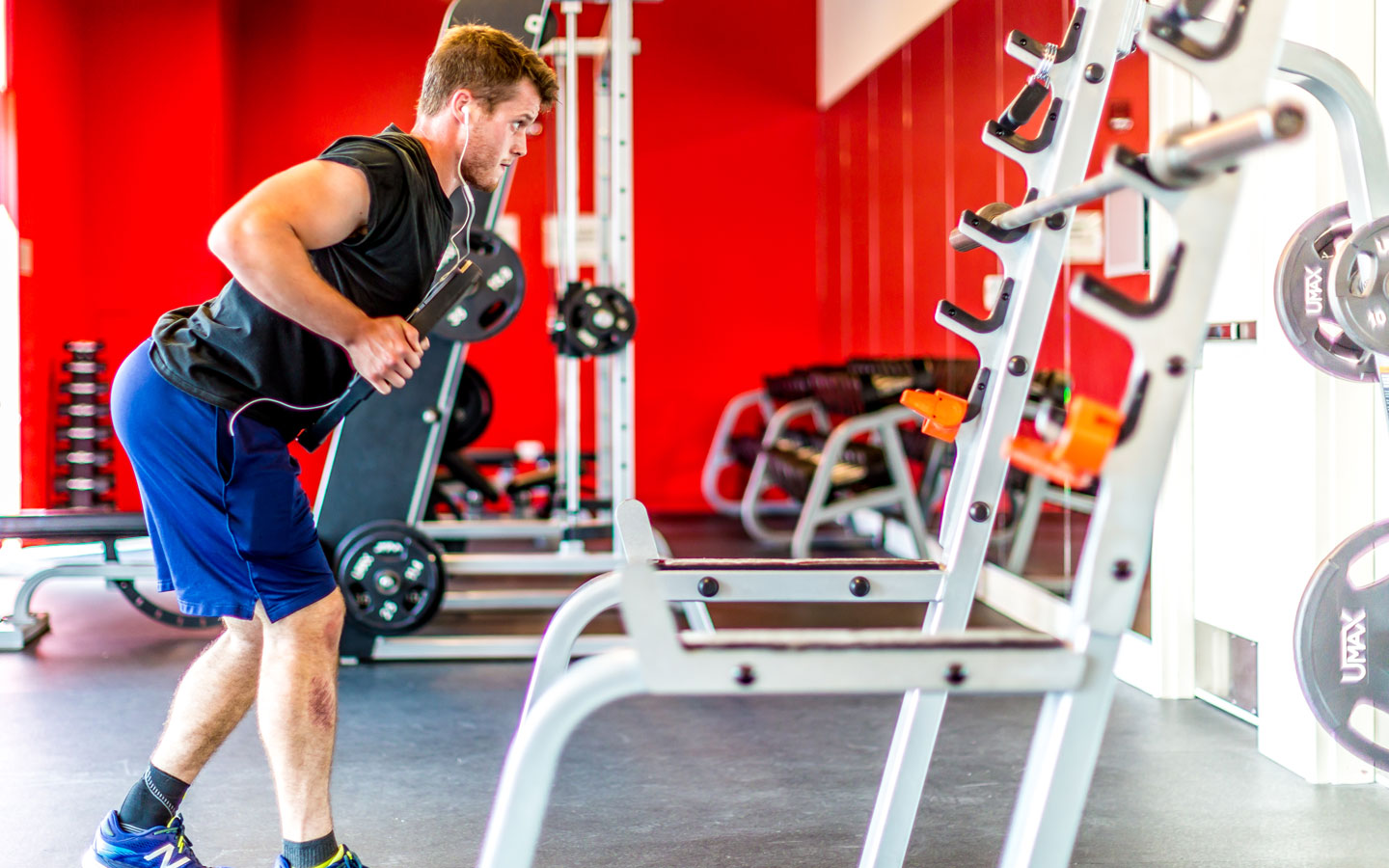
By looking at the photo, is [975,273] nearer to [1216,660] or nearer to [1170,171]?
[1216,660]

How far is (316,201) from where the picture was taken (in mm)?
1646

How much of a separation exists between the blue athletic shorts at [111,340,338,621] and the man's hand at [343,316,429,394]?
0.30 meters

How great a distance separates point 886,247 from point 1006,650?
5.09 meters

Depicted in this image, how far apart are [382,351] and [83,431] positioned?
3746mm

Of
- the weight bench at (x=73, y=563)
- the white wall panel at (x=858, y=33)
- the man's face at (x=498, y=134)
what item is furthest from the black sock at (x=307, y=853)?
the white wall panel at (x=858, y=33)

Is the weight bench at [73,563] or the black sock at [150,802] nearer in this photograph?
the black sock at [150,802]

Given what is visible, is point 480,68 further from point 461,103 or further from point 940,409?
point 940,409

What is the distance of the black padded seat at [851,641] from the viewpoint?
46.7 inches

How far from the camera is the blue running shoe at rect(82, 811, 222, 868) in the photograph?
1950mm

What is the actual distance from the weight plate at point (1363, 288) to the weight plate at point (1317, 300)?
0.15 metres

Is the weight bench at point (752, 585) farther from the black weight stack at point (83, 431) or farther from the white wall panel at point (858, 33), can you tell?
the white wall panel at point (858, 33)

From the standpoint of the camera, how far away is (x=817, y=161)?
25.3 feet

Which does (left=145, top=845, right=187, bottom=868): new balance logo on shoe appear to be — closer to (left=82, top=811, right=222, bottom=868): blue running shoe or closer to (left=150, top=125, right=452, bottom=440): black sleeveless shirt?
(left=82, top=811, right=222, bottom=868): blue running shoe

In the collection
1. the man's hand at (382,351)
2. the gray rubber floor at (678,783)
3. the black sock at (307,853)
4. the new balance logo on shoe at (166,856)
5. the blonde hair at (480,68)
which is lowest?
the gray rubber floor at (678,783)
